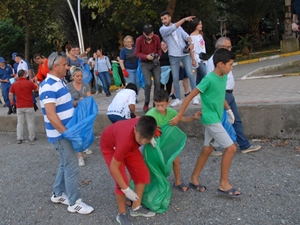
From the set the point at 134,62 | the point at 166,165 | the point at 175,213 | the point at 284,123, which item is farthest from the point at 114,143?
the point at 134,62

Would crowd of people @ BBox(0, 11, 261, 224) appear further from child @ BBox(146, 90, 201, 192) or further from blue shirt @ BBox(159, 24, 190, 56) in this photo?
blue shirt @ BBox(159, 24, 190, 56)

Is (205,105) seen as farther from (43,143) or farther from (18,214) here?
(43,143)

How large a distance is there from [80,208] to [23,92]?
4.54 meters

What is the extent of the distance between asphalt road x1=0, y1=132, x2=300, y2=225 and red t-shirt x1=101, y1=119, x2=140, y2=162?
2.83 ft

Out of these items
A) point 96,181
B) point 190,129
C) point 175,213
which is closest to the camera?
point 175,213

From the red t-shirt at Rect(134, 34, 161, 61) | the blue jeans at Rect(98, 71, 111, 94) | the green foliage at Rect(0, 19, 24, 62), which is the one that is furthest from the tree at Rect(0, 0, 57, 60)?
the red t-shirt at Rect(134, 34, 161, 61)

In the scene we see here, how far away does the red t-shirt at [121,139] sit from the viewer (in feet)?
9.14

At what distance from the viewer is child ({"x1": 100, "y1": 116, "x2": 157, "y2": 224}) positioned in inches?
108

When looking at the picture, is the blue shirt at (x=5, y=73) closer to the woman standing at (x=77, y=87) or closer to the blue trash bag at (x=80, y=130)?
the woman standing at (x=77, y=87)

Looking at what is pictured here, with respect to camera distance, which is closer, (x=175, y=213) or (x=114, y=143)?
(x=114, y=143)

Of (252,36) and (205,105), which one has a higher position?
(252,36)

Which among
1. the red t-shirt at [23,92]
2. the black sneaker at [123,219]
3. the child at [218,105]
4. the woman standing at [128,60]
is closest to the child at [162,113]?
the child at [218,105]

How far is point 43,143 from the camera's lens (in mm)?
6883

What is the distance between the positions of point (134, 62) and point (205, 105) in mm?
3921
